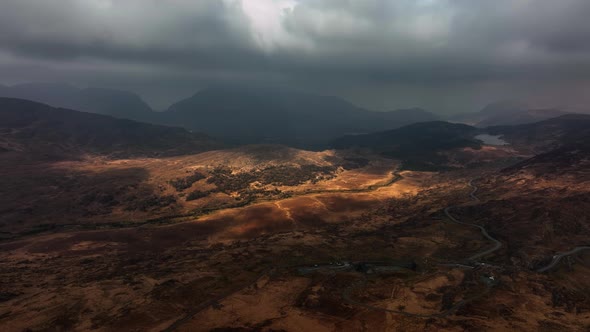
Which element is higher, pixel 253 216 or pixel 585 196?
pixel 585 196

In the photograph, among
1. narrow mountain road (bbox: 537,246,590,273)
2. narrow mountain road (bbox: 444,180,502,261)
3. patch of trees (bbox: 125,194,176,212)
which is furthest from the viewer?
patch of trees (bbox: 125,194,176,212)

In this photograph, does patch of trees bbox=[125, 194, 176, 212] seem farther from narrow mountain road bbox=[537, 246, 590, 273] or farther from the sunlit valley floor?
narrow mountain road bbox=[537, 246, 590, 273]

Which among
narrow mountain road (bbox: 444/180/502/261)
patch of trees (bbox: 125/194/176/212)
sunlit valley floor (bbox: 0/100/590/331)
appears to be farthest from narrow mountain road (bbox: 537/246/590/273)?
patch of trees (bbox: 125/194/176/212)

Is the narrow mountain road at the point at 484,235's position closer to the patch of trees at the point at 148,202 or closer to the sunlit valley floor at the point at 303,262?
the sunlit valley floor at the point at 303,262

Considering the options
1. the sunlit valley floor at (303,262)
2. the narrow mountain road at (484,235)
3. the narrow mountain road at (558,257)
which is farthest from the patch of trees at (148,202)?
the narrow mountain road at (558,257)

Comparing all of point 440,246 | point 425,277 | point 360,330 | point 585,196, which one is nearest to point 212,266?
point 360,330

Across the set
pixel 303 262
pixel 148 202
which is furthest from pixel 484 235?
pixel 148 202

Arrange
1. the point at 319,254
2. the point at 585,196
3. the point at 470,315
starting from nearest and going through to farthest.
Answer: the point at 470,315, the point at 319,254, the point at 585,196

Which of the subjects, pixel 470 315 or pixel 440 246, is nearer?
pixel 470 315

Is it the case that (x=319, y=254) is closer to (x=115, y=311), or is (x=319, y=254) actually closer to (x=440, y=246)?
(x=440, y=246)

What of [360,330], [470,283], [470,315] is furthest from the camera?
[470,283]
